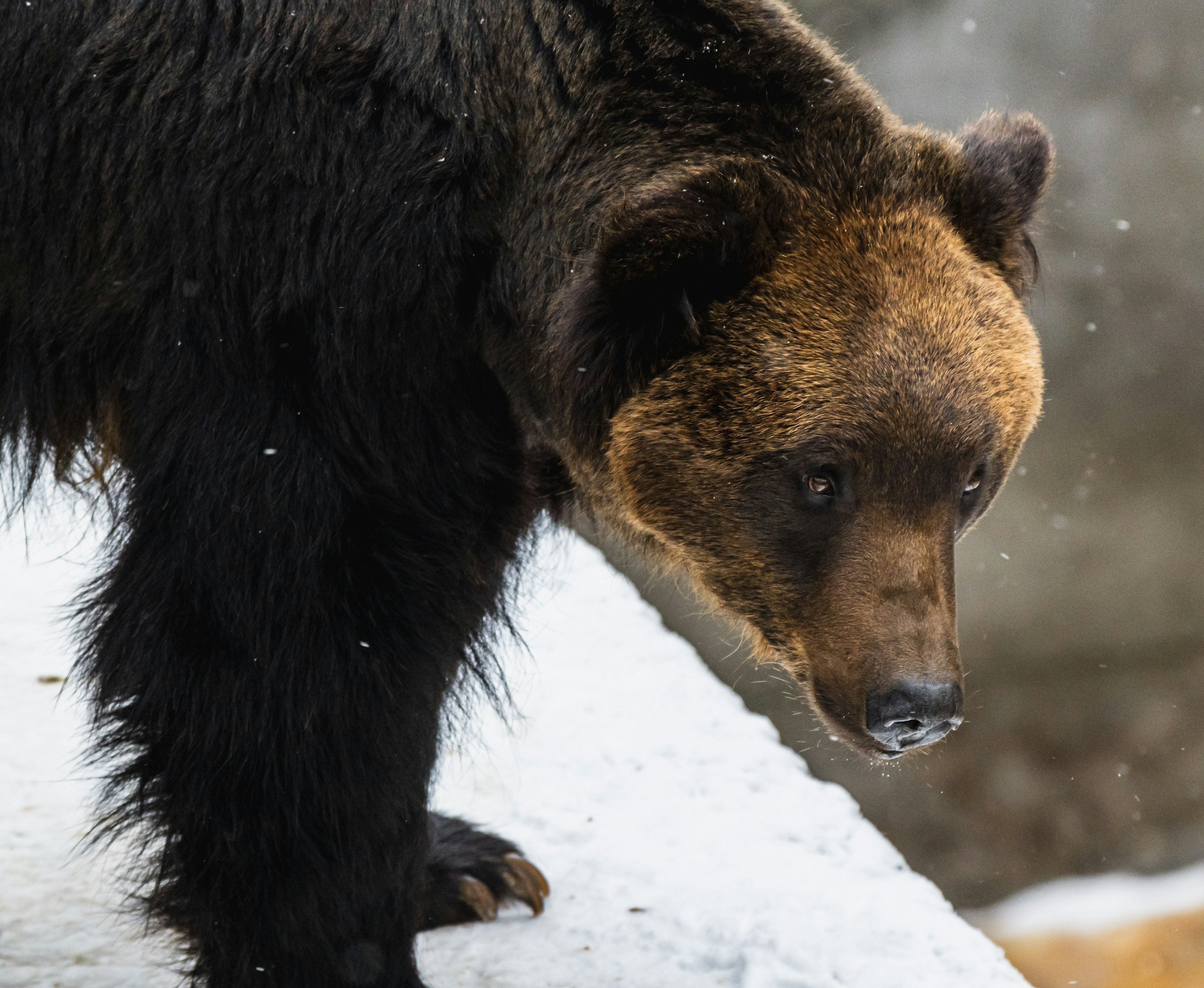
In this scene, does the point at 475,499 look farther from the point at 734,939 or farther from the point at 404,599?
the point at 734,939

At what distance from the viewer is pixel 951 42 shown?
884 cm

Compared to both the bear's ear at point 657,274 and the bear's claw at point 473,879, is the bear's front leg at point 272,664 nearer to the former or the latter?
the bear's ear at point 657,274

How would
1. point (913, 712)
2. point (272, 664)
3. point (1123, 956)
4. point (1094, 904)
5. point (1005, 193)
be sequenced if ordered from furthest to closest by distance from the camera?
1. point (1094, 904)
2. point (1123, 956)
3. point (1005, 193)
4. point (272, 664)
5. point (913, 712)

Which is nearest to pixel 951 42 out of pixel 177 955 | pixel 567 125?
pixel 567 125

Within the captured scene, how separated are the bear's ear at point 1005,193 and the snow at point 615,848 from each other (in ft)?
5.94

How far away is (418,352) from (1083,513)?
7.52m

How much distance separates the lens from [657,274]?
8.62 feet

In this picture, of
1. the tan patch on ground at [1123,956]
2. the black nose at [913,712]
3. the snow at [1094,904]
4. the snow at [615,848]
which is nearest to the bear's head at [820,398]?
the black nose at [913,712]

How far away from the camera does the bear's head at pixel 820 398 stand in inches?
102

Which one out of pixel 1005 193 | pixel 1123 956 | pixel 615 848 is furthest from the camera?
pixel 1123 956

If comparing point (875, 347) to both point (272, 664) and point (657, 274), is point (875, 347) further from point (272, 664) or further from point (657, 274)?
point (272, 664)

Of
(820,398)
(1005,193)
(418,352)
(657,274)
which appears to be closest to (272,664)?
(418,352)

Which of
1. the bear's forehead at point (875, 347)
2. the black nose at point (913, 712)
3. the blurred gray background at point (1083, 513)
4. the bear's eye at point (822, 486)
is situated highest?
the blurred gray background at point (1083, 513)

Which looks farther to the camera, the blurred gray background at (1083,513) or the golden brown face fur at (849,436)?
the blurred gray background at (1083,513)
